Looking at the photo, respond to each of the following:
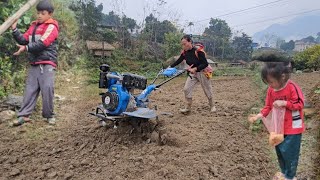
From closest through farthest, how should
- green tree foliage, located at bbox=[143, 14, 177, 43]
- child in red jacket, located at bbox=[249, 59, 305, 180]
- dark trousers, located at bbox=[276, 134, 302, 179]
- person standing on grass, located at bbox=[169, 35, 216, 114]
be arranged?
1. child in red jacket, located at bbox=[249, 59, 305, 180]
2. dark trousers, located at bbox=[276, 134, 302, 179]
3. person standing on grass, located at bbox=[169, 35, 216, 114]
4. green tree foliage, located at bbox=[143, 14, 177, 43]

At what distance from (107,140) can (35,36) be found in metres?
1.80

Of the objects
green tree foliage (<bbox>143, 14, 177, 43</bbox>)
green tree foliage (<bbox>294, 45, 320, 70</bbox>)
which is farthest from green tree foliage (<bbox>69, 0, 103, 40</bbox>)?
green tree foliage (<bbox>294, 45, 320, 70</bbox>)

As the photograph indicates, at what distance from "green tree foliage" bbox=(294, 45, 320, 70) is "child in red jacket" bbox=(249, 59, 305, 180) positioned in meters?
16.3

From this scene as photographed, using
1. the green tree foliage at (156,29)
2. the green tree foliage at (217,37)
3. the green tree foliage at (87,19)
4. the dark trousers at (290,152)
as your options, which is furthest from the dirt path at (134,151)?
the green tree foliage at (217,37)

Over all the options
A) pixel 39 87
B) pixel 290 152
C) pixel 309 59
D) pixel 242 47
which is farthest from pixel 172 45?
pixel 290 152

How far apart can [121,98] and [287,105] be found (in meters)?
2.14

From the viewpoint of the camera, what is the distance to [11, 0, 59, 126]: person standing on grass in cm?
474

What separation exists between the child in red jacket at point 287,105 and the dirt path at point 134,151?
1.66ft

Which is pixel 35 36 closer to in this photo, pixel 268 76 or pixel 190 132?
pixel 190 132

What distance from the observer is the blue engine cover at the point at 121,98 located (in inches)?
169

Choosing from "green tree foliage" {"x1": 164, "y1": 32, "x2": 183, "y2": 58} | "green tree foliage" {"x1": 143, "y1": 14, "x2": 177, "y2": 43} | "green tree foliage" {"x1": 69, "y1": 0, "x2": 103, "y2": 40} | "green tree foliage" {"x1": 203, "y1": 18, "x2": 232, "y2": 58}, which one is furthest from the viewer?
"green tree foliage" {"x1": 203, "y1": 18, "x2": 232, "y2": 58}

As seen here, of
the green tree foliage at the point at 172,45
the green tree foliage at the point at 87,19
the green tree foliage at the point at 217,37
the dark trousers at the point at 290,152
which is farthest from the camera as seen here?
the green tree foliage at the point at 217,37

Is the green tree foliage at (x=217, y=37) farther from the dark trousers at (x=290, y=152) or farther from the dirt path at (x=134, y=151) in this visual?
the dark trousers at (x=290, y=152)

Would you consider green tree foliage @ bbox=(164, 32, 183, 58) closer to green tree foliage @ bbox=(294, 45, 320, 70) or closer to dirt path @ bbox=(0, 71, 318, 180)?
green tree foliage @ bbox=(294, 45, 320, 70)
